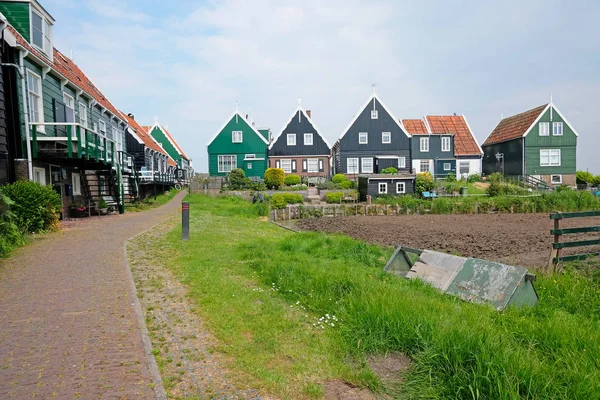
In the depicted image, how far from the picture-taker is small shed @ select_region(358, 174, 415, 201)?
32094 millimetres

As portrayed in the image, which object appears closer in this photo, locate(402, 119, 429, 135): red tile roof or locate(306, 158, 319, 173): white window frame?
locate(306, 158, 319, 173): white window frame

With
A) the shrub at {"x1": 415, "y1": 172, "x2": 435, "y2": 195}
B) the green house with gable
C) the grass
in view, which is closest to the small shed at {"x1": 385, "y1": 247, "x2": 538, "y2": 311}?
the grass

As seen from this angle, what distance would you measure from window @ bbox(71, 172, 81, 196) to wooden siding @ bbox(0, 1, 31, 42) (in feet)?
20.3

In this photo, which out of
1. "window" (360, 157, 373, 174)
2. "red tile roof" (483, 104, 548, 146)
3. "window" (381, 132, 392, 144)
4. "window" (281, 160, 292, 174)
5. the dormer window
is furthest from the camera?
"window" (281, 160, 292, 174)

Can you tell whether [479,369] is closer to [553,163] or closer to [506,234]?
[506,234]

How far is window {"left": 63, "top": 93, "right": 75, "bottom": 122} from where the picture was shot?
60.8 ft

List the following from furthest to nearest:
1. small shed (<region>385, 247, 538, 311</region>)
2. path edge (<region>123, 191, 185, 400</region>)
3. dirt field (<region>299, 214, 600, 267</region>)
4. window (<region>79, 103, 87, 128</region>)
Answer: window (<region>79, 103, 87, 128</region>)
dirt field (<region>299, 214, 600, 267</region>)
small shed (<region>385, 247, 538, 311</region>)
path edge (<region>123, 191, 185, 400</region>)

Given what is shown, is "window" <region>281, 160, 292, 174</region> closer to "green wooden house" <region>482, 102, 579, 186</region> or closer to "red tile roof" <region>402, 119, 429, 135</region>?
"red tile roof" <region>402, 119, 429, 135</region>

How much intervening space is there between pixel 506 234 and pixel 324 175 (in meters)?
30.1

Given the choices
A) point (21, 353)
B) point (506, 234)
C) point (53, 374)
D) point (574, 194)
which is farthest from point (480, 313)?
point (574, 194)

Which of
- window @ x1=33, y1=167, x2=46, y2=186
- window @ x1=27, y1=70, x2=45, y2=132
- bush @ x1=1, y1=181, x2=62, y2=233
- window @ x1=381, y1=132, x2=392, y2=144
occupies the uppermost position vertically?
window @ x1=381, y1=132, x2=392, y2=144

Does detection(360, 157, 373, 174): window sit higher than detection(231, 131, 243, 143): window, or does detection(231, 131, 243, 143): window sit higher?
detection(231, 131, 243, 143): window

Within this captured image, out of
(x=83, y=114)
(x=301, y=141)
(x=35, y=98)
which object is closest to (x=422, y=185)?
(x=301, y=141)

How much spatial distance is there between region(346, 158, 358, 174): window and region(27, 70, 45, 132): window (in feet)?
111
